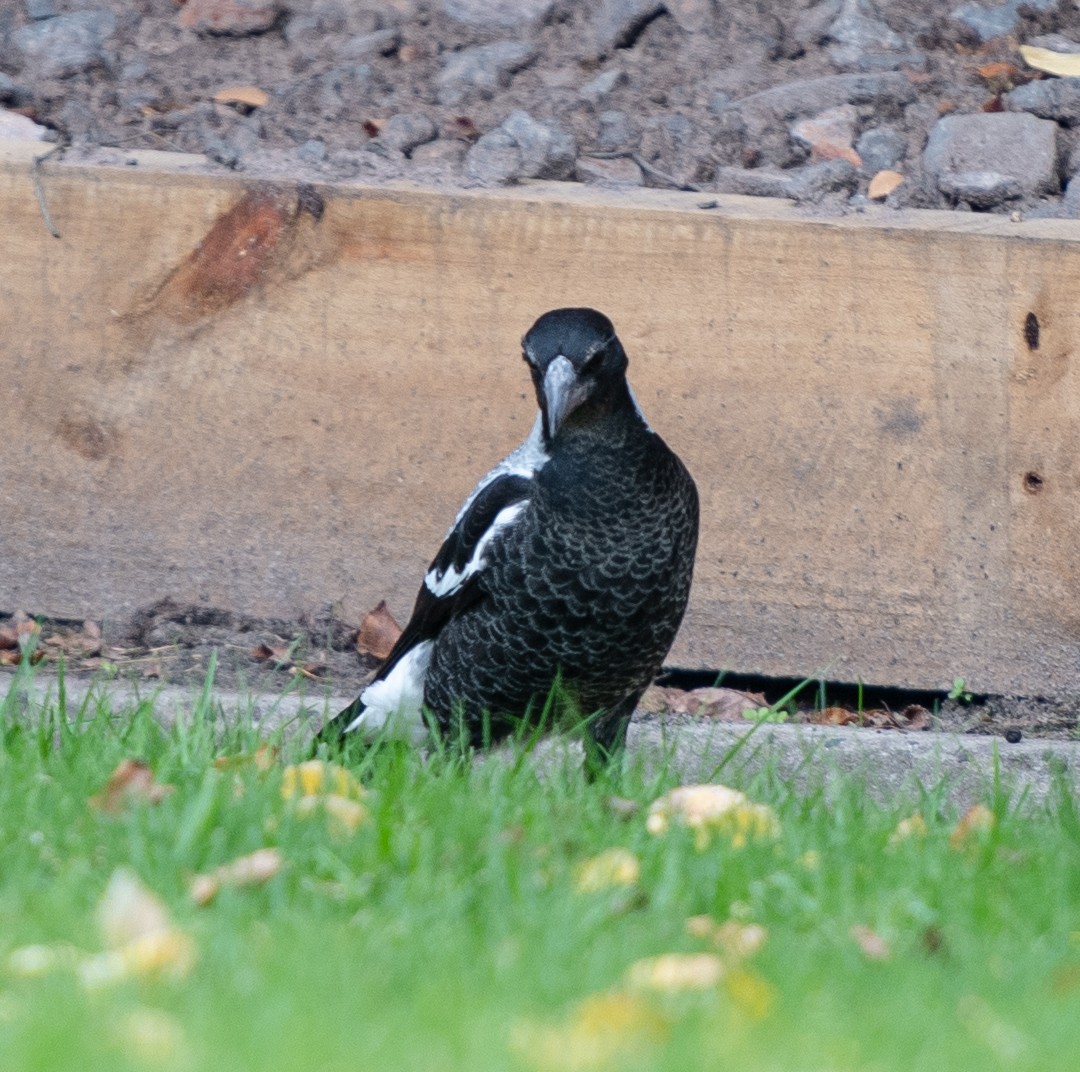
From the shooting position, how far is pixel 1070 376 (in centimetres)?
429

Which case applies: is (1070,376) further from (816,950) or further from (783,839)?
(816,950)

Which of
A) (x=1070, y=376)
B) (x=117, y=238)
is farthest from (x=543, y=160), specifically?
(x=1070, y=376)

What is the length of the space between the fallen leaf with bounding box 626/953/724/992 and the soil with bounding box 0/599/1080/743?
2268mm

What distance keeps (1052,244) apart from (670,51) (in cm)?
146

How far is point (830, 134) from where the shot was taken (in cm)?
485

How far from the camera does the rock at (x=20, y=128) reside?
482cm

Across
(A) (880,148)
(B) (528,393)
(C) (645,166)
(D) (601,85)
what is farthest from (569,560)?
(D) (601,85)

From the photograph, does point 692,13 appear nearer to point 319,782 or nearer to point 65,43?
point 65,43

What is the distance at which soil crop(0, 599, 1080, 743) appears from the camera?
175 inches

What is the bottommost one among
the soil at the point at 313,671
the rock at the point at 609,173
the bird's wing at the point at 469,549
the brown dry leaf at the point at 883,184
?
the soil at the point at 313,671

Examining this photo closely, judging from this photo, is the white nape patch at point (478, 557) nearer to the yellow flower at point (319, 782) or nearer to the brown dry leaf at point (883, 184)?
the yellow flower at point (319, 782)

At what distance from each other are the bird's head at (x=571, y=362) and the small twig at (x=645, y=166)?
1.16m

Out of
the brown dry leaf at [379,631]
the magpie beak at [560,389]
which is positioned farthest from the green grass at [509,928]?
the brown dry leaf at [379,631]

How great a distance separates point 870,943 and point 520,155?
291cm
